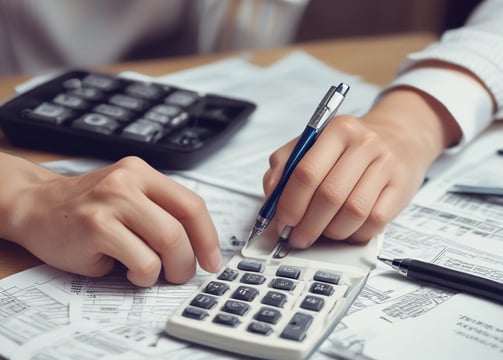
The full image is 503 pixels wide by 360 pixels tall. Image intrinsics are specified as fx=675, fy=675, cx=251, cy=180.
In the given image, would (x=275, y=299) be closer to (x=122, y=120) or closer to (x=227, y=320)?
(x=227, y=320)

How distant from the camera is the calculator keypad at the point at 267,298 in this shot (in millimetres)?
335

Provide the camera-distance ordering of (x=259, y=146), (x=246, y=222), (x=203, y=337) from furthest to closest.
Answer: (x=259, y=146) → (x=246, y=222) → (x=203, y=337)

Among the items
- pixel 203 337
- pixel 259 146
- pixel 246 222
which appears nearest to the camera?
pixel 203 337

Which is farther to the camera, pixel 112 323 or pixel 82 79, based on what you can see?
pixel 82 79

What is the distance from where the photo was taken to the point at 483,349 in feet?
1.11

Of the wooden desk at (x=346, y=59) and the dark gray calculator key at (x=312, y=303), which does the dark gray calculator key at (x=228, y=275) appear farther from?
the wooden desk at (x=346, y=59)

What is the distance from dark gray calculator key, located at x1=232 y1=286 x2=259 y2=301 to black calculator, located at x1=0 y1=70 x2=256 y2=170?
0.19 metres

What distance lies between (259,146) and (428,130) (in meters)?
0.15

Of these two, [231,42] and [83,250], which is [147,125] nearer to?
[83,250]

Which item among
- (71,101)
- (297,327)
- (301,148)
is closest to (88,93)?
(71,101)

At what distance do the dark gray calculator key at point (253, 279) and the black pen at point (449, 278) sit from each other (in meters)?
0.09

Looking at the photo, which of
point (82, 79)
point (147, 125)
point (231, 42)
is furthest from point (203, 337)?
point (231, 42)

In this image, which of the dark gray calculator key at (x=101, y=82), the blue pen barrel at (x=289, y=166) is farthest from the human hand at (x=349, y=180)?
the dark gray calculator key at (x=101, y=82)

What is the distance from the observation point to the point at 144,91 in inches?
24.6
